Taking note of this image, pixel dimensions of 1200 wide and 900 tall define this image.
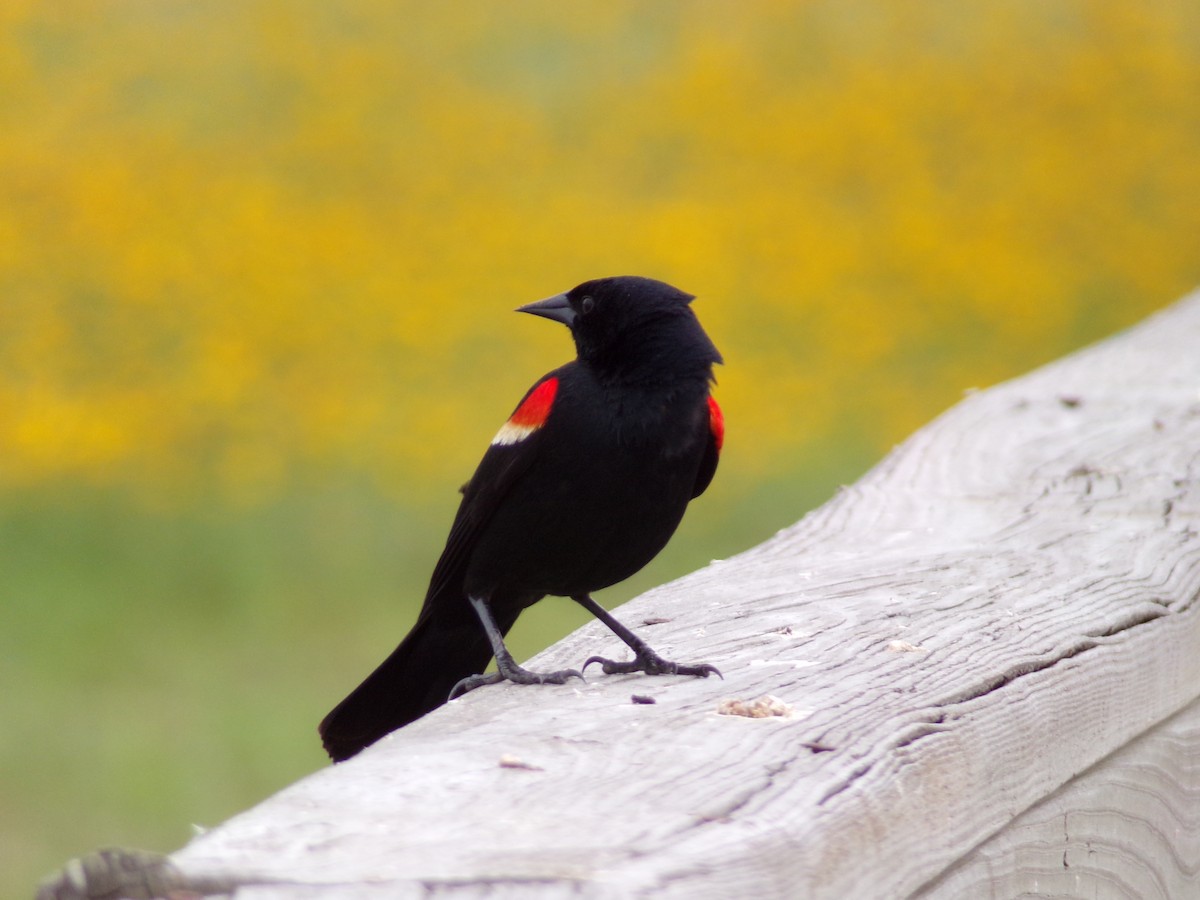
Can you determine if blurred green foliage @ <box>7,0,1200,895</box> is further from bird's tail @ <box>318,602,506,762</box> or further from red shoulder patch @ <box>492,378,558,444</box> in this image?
red shoulder patch @ <box>492,378,558,444</box>

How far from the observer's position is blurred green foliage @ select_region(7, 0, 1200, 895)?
246 inches

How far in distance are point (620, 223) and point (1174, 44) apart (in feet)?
14.7

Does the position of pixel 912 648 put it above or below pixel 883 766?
above

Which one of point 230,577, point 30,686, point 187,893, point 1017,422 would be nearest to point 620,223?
point 230,577

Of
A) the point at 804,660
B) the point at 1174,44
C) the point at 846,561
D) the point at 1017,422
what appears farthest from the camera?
the point at 1174,44

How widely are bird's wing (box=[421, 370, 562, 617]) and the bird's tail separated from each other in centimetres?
6

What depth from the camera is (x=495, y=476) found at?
2.47 m

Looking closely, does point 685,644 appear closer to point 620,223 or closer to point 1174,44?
point 620,223

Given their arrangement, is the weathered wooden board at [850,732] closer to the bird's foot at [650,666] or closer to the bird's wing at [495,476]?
the bird's foot at [650,666]

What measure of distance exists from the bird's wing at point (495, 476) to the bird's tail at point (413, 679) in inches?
2.3

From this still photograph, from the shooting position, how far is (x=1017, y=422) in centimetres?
320

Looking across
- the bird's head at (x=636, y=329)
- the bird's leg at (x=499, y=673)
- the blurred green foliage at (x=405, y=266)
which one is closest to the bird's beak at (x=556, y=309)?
the bird's head at (x=636, y=329)

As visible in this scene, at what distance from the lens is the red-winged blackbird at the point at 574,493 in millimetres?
2336

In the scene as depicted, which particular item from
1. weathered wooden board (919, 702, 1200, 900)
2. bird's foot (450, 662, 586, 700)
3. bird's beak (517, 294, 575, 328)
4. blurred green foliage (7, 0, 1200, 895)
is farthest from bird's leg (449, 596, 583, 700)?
blurred green foliage (7, 0, 1200, 895)
